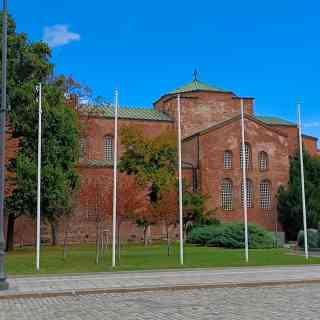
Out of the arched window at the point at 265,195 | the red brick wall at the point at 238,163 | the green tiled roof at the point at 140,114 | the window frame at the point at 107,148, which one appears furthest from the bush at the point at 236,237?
the green tiled roof at the point at 140,114

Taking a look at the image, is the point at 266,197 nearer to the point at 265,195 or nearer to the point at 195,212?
the point at 265,195

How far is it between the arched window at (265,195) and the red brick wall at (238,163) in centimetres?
45

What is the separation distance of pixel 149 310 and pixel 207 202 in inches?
1795

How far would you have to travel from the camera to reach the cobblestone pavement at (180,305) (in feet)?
37.1

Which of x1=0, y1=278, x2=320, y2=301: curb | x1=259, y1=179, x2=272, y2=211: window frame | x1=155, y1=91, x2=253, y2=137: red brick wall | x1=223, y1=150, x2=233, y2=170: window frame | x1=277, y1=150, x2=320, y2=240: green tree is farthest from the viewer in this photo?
x1=155, y1=91, x2=253, y2=137: red brick wall

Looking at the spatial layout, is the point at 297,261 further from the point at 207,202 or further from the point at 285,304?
the point at 207,202

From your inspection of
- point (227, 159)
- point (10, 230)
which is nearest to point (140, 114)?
point (227, 159)

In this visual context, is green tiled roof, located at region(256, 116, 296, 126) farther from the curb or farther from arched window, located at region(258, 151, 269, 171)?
the curb

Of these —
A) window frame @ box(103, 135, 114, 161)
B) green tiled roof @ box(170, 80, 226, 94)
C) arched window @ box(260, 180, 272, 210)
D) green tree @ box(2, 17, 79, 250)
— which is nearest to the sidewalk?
green tree @ box(2, 17, 79, 250)

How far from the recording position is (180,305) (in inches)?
516

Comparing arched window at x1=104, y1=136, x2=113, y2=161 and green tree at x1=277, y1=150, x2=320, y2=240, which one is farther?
arched window at x1=104, y1=136, x2=113, y2=161

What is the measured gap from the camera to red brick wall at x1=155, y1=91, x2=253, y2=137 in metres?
64.8

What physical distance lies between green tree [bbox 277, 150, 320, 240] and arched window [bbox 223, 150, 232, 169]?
20.6ft

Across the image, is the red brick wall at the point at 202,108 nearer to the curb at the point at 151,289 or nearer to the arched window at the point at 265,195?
the arched window at the point at 265,195
